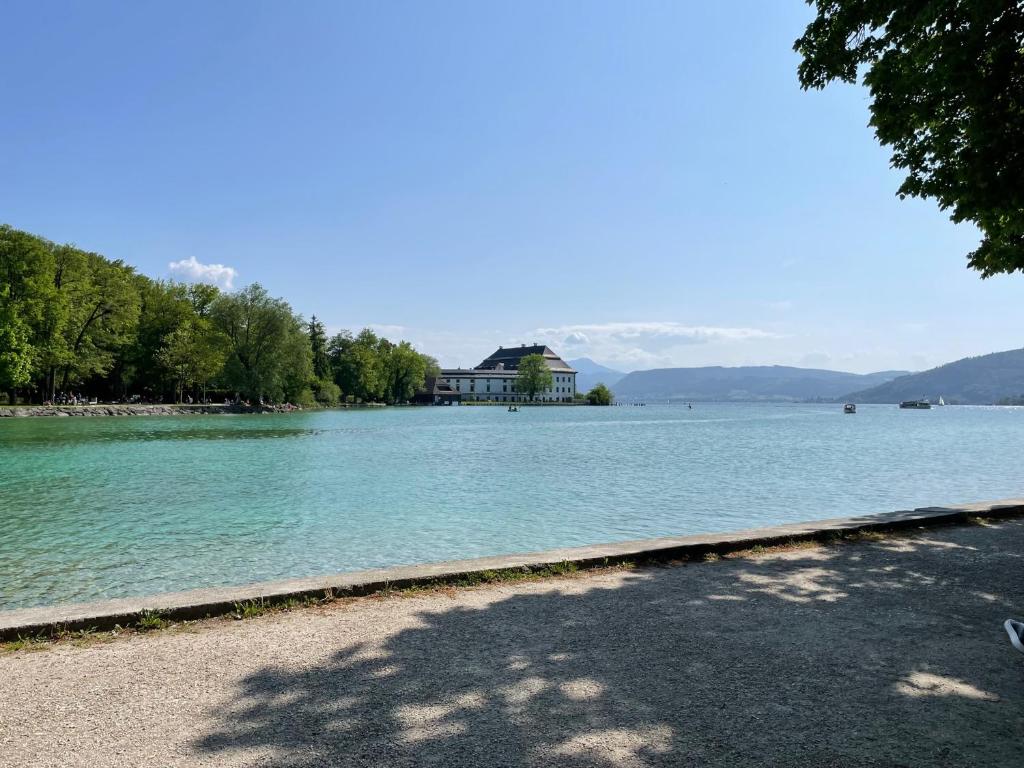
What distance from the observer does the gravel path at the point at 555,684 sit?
3.15 meters

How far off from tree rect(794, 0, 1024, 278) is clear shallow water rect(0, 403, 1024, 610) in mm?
7896

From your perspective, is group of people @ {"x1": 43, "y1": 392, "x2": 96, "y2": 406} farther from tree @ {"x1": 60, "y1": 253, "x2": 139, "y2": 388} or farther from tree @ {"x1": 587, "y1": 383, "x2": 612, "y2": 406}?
tree @ {"x1": 587, "y1": 383, "x2": 612, "y2": 406}

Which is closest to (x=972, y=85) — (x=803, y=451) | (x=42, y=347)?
(x=803, y=451)

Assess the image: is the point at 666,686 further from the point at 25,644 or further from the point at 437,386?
the point at 437,386

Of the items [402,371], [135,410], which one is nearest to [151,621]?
[135,410]

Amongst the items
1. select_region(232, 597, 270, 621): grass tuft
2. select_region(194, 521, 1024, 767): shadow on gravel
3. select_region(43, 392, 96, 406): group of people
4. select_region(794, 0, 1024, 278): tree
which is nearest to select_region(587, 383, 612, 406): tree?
select_region(43, 392, 96, 406): group of people

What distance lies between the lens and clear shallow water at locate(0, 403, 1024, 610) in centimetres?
1076

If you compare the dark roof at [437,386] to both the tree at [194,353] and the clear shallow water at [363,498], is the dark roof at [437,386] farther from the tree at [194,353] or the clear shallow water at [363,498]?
the clear shallow water at [363,498]

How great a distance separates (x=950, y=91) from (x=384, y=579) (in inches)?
360

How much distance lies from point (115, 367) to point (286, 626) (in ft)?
258

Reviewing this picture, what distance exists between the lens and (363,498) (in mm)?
18078

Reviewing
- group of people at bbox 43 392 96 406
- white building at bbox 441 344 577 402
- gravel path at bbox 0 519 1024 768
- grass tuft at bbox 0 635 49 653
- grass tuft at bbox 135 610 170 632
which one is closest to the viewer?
gravel path at bbox 0 519 1024 768

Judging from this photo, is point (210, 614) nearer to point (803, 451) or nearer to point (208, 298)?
point (803, 451)

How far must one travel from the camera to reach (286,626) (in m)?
5.01
